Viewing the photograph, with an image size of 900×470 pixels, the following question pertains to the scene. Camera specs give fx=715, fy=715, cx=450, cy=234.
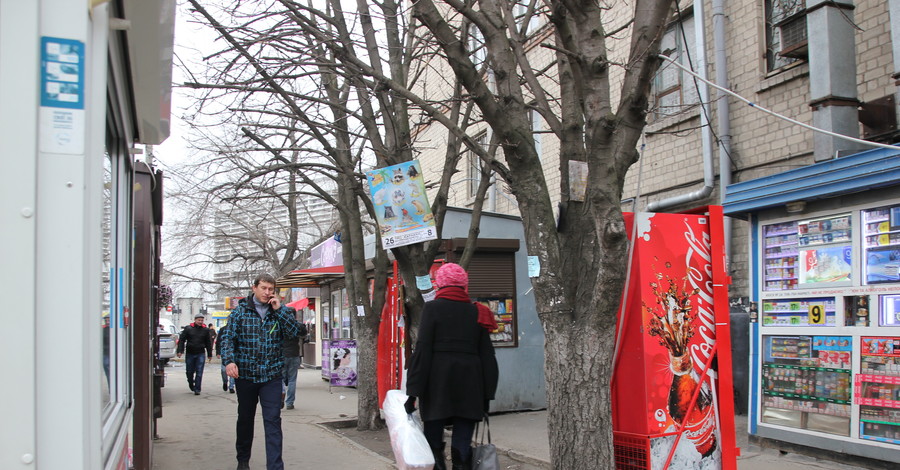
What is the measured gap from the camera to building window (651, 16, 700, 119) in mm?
10805

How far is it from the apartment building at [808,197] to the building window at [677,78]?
0.41 ft

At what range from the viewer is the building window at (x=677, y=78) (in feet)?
35.4

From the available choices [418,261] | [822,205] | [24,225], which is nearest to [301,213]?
[418,261]

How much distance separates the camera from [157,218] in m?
6.95

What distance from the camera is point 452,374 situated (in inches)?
202

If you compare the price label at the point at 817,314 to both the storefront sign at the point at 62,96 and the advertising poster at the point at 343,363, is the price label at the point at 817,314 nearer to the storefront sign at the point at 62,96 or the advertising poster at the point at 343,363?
the storefront sign at the point at 62,96

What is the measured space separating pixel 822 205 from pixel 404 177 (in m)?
4.19

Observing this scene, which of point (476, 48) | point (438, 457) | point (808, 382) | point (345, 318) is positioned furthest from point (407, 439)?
point (345, 318)

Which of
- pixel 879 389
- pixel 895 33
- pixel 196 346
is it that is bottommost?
pixel 196 346

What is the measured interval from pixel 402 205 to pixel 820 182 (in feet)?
13.4

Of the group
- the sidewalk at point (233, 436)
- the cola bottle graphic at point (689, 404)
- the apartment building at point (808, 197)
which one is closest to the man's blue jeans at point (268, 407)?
→ the sidewalk at point (233, 436)

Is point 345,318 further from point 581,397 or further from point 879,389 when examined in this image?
point 581,397

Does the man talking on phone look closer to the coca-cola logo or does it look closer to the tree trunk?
the tree trunk

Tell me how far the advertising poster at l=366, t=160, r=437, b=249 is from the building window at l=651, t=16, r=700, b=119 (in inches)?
189
